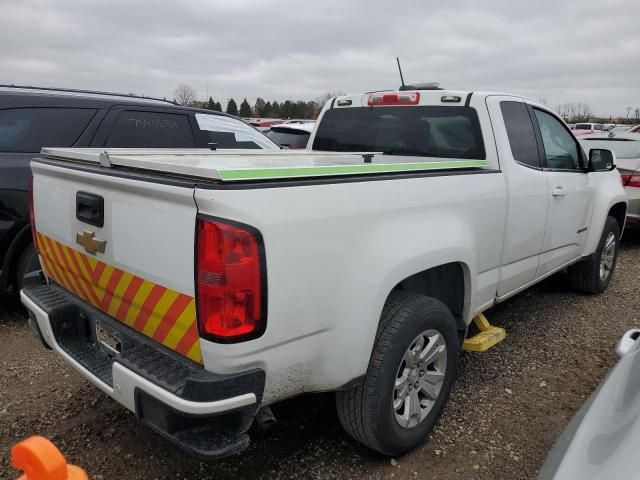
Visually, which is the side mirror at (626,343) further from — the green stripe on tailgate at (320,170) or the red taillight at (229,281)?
the red taillight at (229,281)

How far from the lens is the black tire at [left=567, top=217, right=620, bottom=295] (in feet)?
16.3

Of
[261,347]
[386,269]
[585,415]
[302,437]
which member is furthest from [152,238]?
[585,415]

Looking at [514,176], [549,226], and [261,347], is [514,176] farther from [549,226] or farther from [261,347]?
[261,347]

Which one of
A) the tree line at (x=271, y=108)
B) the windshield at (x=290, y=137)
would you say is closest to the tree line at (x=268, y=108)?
the tree line at (x=271, y=108)

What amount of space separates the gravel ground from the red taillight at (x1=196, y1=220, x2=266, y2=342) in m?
1.04

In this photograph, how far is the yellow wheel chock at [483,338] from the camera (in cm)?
312

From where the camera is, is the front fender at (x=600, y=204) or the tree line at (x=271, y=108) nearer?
the front fender at (x=600, y=204)

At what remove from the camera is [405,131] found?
3758 millimetres

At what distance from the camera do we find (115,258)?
7.20 ft

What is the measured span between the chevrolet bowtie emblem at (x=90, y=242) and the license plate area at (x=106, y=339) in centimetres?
34

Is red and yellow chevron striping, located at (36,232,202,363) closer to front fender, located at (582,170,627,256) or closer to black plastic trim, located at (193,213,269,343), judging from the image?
black plastic trim, located at (193,213,269,343)

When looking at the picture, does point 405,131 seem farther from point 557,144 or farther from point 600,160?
point 600,160

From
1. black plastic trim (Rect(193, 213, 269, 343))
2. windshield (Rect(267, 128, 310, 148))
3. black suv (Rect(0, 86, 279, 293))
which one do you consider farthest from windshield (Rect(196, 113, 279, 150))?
windshield (Rect(267, 128, 310, 148))

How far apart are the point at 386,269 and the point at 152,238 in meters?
0.96
